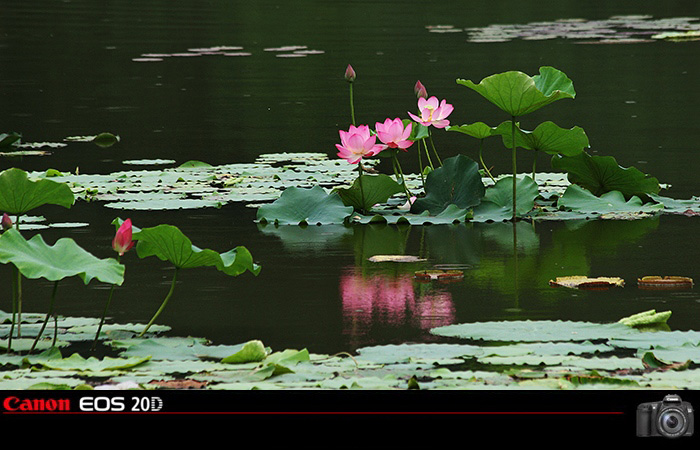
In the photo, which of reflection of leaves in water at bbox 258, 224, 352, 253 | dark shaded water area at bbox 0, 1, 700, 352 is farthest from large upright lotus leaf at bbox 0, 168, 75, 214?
reflection of leaves in water at bbox 258, 224, 352, 253

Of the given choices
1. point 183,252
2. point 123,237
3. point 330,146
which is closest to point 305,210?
point 183,252

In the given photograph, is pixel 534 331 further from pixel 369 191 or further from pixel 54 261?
pixel 369 191

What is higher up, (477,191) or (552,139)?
(552,139)

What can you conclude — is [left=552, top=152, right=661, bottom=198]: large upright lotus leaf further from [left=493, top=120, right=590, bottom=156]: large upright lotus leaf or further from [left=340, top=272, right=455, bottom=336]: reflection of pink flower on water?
[left=340, top=272, right=455, bottom=336]: reflection of pink flower on water

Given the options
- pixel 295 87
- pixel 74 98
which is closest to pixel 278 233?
pixel 74 98
